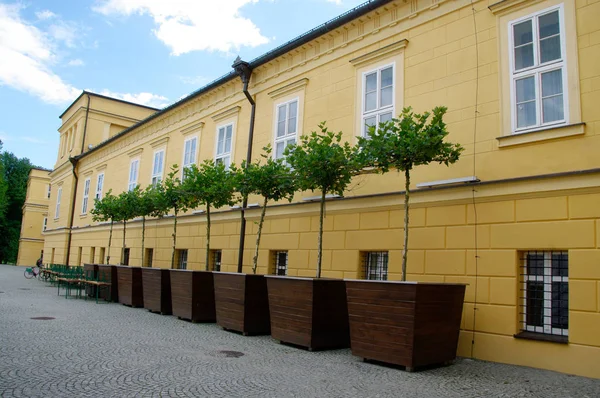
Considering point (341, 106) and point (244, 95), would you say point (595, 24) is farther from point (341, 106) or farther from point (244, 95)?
point (244, 95)

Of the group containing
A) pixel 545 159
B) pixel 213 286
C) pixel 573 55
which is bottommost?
pixel 213 286

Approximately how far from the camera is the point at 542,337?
6645 millimetres

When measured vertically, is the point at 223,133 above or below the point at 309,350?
above

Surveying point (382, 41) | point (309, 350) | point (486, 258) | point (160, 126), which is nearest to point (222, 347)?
point (309, 350)

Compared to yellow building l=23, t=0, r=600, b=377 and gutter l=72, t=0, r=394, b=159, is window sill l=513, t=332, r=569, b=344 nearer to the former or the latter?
yellow building l=23, t=0, r=600, b=377

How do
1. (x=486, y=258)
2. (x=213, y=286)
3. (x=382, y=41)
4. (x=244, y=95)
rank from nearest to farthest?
1. (x=486, y=258)
2. (x=382, y=41)
3. (x=213, y=286)
4. (x=244, y=95)

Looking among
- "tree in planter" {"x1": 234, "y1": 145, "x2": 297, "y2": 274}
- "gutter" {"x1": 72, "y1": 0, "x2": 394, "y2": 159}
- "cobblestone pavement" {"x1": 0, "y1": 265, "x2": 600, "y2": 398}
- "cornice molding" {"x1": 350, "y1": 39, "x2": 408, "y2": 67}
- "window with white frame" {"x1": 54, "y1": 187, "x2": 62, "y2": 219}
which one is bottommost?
"cobblestone pavement" {"x1": 0, "y1": 265, "x2": 600, "y2": 398}

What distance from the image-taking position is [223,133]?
14773 mm

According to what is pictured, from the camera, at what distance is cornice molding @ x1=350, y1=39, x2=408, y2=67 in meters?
9.45

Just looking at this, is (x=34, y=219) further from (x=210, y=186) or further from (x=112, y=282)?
(x=210, y=186)

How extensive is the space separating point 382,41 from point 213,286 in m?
6.38

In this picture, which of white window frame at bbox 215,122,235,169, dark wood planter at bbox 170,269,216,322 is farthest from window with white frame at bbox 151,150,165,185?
dark wood planter at bbox 170,269,216,322

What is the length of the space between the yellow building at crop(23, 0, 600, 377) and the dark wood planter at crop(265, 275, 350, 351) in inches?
60.5

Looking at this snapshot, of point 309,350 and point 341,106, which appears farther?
→ point 341,106
